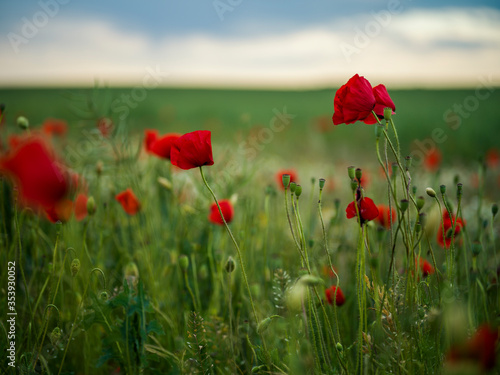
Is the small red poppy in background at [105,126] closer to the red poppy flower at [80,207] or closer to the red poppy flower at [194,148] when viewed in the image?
the red poppy flower at [80,207]

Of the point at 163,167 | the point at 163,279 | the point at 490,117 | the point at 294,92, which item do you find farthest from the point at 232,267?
the point at 294,92

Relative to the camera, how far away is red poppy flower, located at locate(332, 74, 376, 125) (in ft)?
3.25

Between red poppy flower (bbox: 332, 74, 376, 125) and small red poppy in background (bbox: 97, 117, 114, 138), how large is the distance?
1.24 m

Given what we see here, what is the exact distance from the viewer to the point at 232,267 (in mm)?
1089

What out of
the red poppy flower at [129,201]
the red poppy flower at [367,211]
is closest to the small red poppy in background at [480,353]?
the red poppy flower at [367,211]

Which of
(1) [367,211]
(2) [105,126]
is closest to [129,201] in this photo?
(2) [105,126]

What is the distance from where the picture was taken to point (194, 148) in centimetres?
102

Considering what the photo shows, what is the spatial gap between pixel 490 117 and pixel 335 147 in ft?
8.74

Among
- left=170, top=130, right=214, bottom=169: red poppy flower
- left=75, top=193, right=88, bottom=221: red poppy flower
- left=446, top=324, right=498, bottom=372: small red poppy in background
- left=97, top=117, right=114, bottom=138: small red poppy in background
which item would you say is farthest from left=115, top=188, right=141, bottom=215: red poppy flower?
left=446, top=324, right=498, bottom=372: small red poppy in background

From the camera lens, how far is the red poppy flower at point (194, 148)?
102 centimetres

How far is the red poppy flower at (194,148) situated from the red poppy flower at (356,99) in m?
0.35

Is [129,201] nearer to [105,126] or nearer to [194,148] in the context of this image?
[105,126]

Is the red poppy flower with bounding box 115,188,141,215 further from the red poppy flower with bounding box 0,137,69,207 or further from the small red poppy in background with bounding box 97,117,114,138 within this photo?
the red poppy flower with bounding box 0,137,69,207

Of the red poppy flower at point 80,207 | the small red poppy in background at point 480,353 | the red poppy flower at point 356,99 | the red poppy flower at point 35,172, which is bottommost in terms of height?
the small red poppy in background at point 480,353
